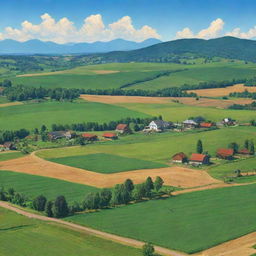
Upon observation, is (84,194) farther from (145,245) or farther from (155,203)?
(145,245)

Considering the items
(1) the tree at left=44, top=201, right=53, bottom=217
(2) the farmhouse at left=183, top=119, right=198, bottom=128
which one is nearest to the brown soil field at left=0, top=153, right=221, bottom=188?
(1) the tree at left=44, top=201, right=53, bottom=217

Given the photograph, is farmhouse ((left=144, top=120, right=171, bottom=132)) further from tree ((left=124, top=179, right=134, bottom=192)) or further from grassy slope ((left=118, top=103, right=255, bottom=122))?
tree ((left=124, top=179, right=134, bottom=192))

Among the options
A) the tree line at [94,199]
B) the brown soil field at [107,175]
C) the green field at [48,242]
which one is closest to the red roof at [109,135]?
the brown soil field at [107,175]

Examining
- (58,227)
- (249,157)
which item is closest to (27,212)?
(58,227)

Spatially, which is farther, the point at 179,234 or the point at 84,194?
the point at 84,194

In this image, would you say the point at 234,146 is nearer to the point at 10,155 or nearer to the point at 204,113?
the point at 10,155

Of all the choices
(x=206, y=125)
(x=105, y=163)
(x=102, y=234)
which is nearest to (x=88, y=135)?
(x=105, y=163)
